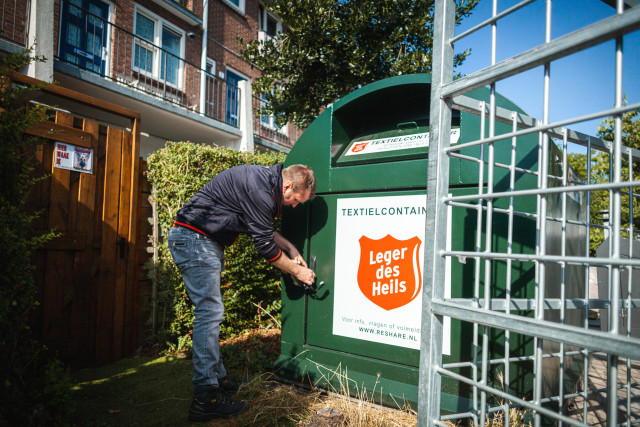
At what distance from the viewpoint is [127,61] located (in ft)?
31.5

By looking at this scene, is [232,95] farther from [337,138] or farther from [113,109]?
[337,138]

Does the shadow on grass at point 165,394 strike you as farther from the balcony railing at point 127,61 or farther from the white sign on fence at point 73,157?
the balcony railing at point 127,61

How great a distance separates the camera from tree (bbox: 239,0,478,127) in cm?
568

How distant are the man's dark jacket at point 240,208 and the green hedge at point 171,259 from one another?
4.55 feet

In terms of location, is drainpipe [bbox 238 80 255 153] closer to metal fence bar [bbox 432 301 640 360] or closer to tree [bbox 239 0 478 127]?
tree [bbox 239 0 478 127]

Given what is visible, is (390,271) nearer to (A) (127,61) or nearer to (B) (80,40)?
(B) (80,40)

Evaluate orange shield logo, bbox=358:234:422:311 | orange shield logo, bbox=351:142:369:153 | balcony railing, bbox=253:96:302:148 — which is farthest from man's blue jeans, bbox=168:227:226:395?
balcony railing, bbox=253:96:302:148

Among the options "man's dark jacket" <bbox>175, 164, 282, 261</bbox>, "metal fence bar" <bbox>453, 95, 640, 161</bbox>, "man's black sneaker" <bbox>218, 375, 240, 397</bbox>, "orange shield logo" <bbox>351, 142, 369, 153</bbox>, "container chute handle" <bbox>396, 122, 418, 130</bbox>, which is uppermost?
"container chute handle" <bbox>396, 122, 418, 130</bbox>

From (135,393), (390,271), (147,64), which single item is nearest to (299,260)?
(390,271)

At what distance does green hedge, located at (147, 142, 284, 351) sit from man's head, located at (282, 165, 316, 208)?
1.67m

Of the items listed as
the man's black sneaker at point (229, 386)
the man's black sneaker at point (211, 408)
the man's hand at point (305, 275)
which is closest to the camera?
the man's black sneaker at point (211, 408)

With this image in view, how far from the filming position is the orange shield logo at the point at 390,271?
229 cm

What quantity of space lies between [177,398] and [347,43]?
512cm

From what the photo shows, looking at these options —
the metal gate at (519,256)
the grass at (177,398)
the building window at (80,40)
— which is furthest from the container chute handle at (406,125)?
the building window at (80,40)
